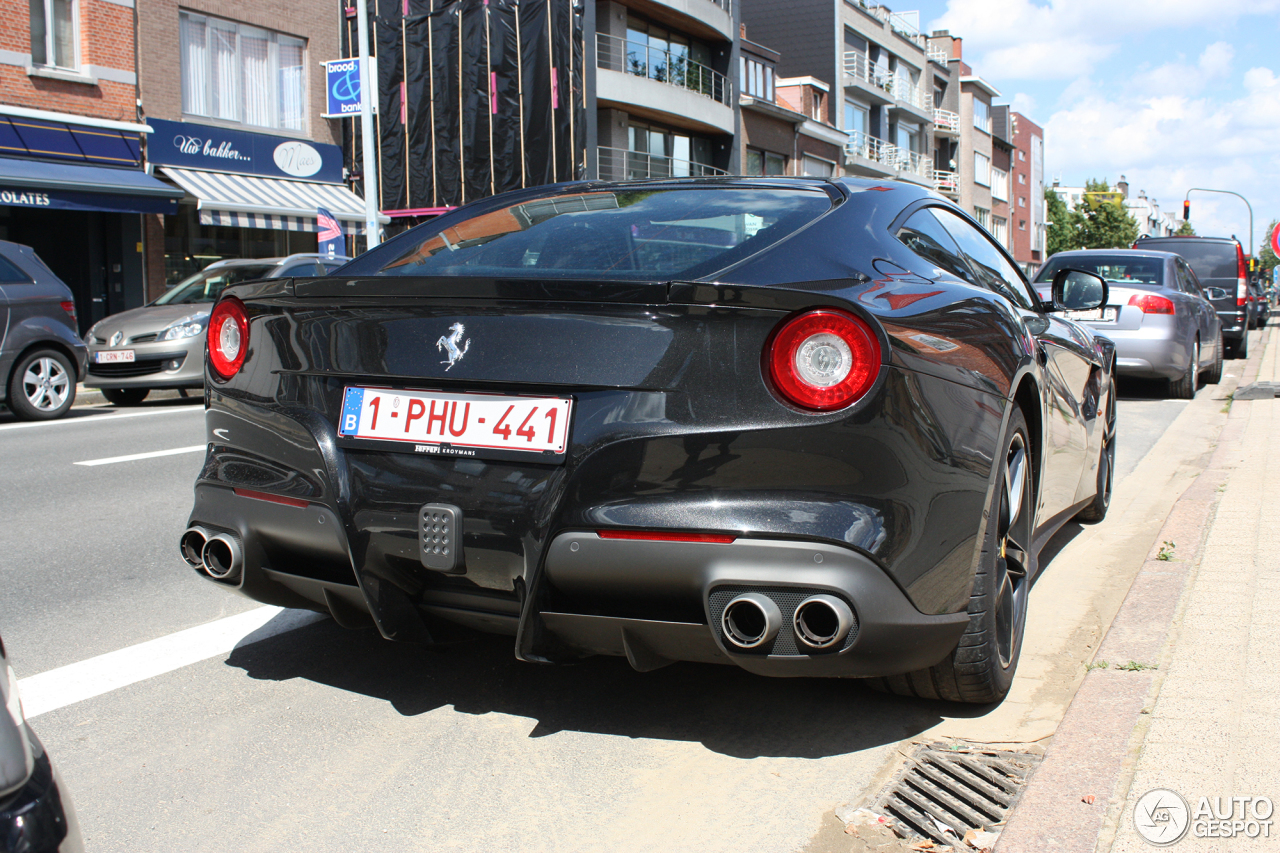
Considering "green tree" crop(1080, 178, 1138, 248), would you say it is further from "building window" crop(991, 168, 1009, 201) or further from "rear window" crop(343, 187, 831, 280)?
"rear window" crop(343, 187, 831, 280)

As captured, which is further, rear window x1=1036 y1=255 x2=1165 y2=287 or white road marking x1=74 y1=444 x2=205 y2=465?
rear window x1=1036 y1=255 x2=1165 y2=287

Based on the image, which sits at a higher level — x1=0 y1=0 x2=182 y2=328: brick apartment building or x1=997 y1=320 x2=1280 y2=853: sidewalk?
x1=0 y1=0 x2=182 y2=328: brick apartment building

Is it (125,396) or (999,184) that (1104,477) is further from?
(999,184)

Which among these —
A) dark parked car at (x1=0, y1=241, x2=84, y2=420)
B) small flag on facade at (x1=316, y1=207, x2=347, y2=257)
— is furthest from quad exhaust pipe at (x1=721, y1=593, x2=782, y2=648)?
small flag on facade at (x1=316, y1=207, x2=347, y2=257)

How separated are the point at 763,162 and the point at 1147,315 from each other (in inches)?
1187

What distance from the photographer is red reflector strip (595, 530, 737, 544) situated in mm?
2480

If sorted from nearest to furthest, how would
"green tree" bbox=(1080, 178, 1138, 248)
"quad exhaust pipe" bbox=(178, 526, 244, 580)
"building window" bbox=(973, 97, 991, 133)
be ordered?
1. "quad exhaust pipe" bbox=(178, 526, 244, 580)
2. "building window" bbox=(973, 97, 991, 133)
3. "green tree" bbox=(1080, 178, 1138, 248)

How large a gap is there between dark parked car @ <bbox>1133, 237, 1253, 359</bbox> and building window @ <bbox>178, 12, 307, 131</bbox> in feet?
55.9

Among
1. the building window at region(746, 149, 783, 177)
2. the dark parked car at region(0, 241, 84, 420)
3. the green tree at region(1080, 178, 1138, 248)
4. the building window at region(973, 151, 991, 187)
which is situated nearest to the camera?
the dark parked car at region(0, 241, 84, 420)

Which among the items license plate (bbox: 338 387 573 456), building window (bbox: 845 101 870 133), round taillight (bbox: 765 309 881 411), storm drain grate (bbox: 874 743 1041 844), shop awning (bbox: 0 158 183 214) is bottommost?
storm drain grate (bbox: 874 743 1041 844)

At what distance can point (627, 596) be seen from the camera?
8.43 ft

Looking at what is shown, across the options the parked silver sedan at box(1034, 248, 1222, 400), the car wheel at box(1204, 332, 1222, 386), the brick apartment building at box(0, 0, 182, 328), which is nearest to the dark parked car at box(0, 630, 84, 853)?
the parked silver sedan at box(1034, 248, 1222, 400)

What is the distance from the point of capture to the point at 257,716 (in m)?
3.16

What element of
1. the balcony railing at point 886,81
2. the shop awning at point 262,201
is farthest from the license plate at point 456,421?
the balcony railing at point 886,81
